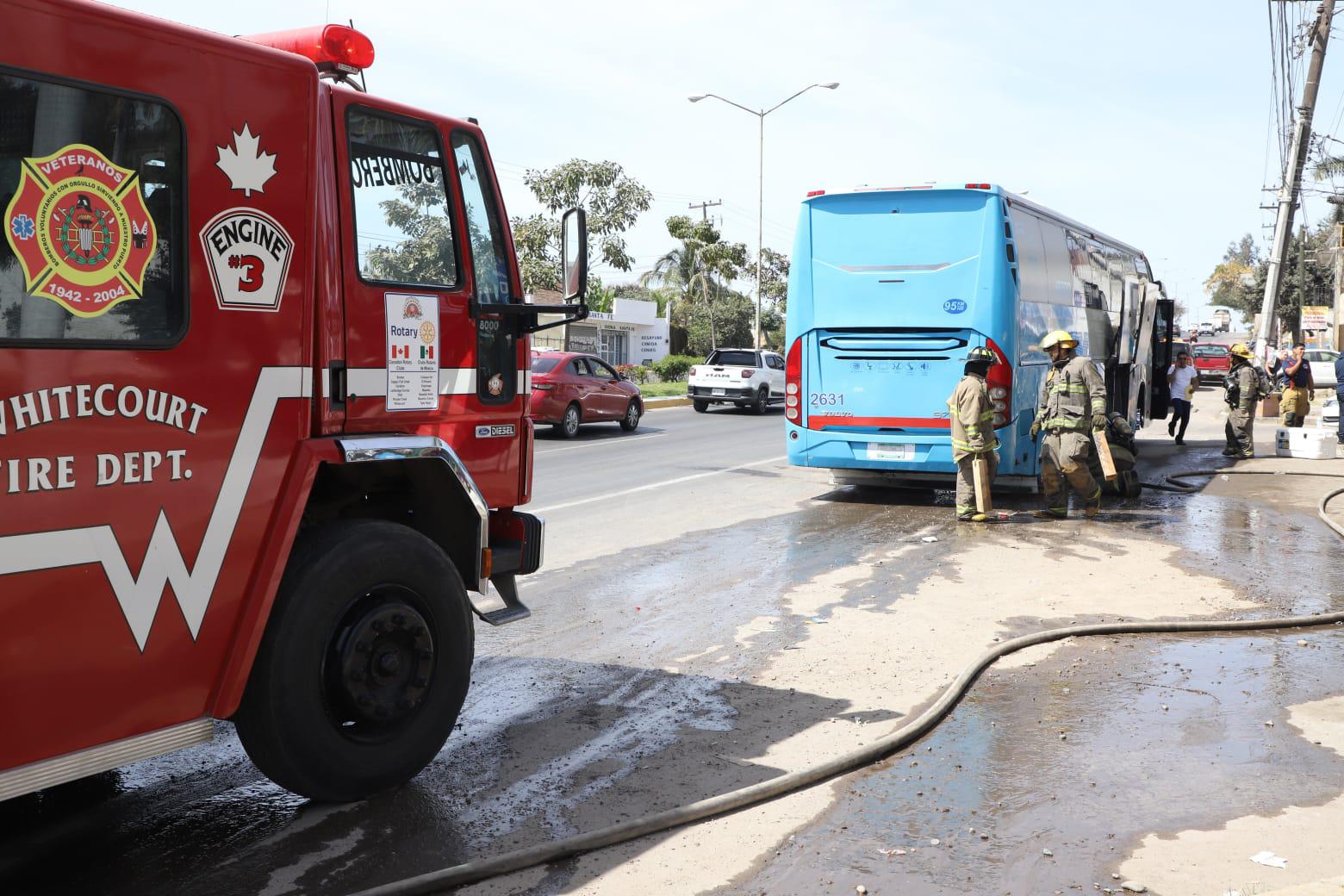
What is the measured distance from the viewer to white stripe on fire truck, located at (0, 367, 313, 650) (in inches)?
122

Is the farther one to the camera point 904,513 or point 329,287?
point 904,513

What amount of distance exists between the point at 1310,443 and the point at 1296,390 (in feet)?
9.97

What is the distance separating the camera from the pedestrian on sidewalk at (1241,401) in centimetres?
1723

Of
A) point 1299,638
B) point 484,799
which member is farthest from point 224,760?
point 1299,638

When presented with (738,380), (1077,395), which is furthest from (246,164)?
(738,380)

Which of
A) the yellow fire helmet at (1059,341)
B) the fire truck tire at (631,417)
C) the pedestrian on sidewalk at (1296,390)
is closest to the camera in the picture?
the yellow fire helmet at (1059,341)

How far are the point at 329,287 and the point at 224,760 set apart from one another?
2039 mm

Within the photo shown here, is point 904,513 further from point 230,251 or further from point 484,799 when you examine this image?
point 230,251

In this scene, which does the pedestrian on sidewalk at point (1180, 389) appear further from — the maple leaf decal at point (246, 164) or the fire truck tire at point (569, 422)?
the maple leaf decal at point (246, 164)

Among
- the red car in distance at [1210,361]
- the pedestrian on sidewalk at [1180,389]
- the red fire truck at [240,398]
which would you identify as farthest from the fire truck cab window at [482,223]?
the red car in distance at [1210,361]

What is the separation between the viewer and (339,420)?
405cm

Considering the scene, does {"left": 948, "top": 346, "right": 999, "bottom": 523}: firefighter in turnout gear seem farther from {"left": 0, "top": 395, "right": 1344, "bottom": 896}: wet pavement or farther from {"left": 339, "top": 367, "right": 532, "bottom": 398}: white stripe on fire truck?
{"left": 339, "top": 367, "right": 532, "bottom": 398}: white stripe on fire truck

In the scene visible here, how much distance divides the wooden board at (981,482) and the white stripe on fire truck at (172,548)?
8450mm

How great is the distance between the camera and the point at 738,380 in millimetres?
28719
